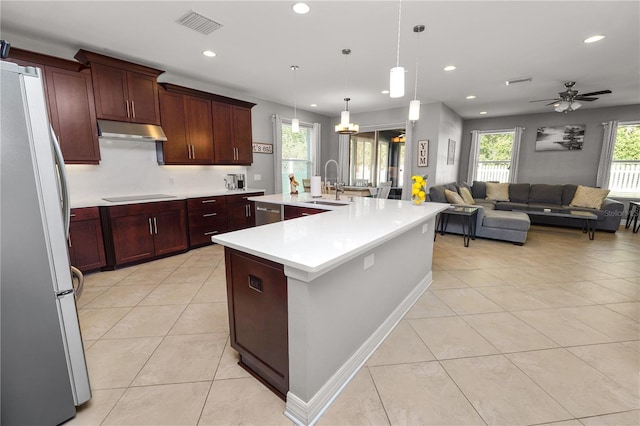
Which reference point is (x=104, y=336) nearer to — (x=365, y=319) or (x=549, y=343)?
(x=365, y=319)

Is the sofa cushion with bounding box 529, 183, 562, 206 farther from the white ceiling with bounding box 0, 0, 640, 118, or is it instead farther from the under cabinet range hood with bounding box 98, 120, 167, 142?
the under cabinet range hood with bounding box 98, 120, 167, 142

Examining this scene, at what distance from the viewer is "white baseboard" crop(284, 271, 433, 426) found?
4.45 feet

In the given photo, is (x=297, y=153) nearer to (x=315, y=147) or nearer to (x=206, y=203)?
(x=315, y=147)

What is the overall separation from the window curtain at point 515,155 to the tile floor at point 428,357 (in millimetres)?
4422

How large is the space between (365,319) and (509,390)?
34.8 inches

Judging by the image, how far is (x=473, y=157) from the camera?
7574 millimetres

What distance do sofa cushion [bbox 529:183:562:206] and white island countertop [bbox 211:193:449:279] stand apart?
5.70 meters

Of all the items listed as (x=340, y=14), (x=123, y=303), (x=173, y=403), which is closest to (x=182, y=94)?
(x=340, y=14)

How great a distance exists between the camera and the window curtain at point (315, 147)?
22.6ft

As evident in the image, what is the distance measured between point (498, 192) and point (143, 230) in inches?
293

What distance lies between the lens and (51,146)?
1.19 meters

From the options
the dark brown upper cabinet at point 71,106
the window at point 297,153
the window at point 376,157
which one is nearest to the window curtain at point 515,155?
the window at point 376,157

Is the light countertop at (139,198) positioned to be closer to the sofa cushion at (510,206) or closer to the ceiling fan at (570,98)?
the ceiling fan at (570,98)

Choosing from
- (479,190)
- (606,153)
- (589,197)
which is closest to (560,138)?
(606,153)
